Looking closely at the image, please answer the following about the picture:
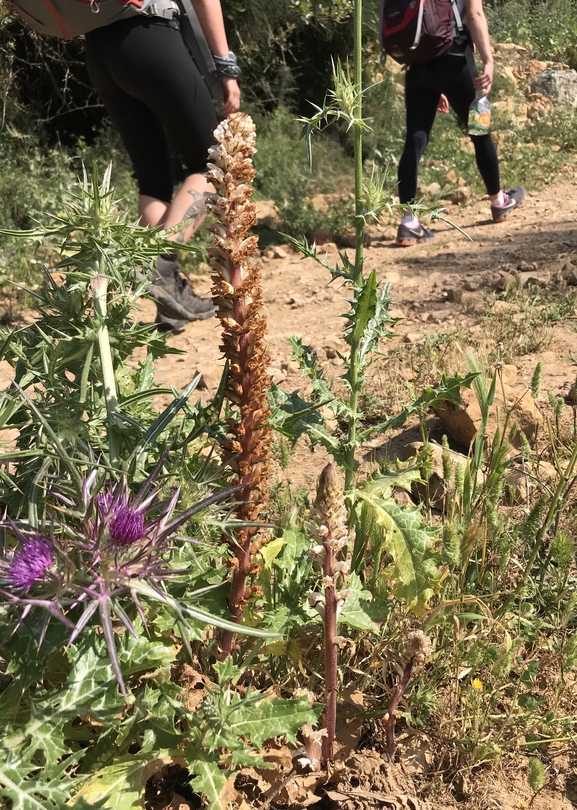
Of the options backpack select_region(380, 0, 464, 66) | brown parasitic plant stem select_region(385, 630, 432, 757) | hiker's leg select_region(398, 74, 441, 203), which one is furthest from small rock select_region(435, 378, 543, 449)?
backpack select_region(380, 0, 464, 66)

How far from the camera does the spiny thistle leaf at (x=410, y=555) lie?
1.56 m

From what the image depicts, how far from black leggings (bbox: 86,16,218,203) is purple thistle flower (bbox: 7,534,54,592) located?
2948 millimetres

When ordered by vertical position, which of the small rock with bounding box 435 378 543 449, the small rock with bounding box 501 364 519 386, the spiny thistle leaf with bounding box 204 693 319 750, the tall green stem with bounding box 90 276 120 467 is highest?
the tall green stem with bounding box 90 276 120 467

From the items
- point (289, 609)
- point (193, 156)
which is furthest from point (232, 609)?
point (193, 156)

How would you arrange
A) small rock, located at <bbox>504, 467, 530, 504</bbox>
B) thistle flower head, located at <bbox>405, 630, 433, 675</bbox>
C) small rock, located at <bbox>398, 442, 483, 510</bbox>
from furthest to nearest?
small rock, located at <bbox>398, 442, 483, 510</bbox> → small rock, located at <bbox>504, 467, 530, 504</bbox> → thistle flower head, located at <bbox>405, 630, 433, 675</bbox>

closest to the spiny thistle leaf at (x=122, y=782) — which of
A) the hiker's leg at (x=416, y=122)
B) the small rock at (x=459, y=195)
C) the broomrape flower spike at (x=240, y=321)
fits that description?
the broomrape flower spike at (x=240, y=321)

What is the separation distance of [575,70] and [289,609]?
40.6ft

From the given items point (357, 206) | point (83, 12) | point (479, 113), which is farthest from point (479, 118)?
point (357, 206)

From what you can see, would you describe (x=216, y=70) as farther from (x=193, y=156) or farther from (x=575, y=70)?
(x=575, y=70)

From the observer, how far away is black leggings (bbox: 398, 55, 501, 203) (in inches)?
199

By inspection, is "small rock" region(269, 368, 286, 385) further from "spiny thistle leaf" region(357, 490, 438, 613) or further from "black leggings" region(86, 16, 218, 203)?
"spiny thistle leaf" region(357, 490, 438, 613)

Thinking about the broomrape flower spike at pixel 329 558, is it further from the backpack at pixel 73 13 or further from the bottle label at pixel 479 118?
the bottle label at pixel 479 118

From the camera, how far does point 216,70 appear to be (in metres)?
3.61

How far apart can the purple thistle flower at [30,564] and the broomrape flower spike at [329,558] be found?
434mm
